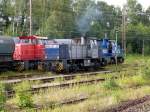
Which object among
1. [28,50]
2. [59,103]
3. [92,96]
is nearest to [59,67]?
[28,50]

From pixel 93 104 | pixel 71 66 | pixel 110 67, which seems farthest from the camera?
pixel 110 67

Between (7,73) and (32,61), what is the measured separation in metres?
2.31

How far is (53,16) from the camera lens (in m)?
60.1

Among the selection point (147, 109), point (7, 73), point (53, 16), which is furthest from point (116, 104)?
point (53, 16)

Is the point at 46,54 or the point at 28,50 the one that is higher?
the point at 28,50

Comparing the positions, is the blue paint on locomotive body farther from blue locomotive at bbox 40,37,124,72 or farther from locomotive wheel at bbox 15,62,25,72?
locomotive wheel at bbox 15,62,25,72

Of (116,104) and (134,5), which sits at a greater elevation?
(134,5)

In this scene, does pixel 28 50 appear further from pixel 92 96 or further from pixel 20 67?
pixel 92 96

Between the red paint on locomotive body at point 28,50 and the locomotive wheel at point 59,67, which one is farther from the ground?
the red paint on locomotive body at point 28,50

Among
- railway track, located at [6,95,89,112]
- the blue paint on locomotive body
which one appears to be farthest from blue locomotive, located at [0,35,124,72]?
railway track, located at [6,95,89,112]

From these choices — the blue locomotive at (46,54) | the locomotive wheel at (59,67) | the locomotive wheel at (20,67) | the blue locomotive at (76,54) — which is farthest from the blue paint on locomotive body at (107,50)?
the locomotive wheel at (20,67)

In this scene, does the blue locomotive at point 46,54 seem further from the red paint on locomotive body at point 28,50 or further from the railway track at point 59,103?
the railway track at point 59,103

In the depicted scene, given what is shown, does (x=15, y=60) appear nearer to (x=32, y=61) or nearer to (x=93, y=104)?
(x=32, y=61)

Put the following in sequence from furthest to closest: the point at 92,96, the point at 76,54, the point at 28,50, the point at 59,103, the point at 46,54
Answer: the point at 76,54 → the point at 46,54 → the point at 28,50 → the point at 92,96 → the point at 59,103
